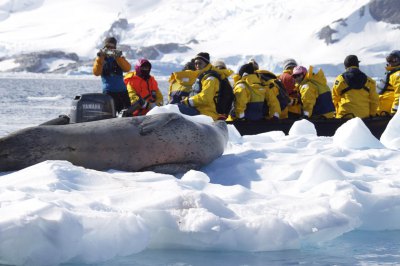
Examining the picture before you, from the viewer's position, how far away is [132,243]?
11.7 ft

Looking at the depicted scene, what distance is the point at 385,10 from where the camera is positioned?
185 metres

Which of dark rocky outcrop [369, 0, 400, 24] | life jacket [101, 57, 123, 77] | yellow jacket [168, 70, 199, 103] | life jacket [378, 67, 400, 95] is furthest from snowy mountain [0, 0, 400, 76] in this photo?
life jacket [101, 57, 123, 77]

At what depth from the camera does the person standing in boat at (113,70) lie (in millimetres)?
8523

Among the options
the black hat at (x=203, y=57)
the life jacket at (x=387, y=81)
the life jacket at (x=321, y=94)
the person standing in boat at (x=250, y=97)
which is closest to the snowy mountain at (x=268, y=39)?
the life jacket at (x=387, y=81)

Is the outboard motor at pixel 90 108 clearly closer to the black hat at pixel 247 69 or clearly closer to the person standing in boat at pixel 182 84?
Result: the black hat at pixel 247 69

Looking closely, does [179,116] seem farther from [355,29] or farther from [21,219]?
[355,29]

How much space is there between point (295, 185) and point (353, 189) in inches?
18.8

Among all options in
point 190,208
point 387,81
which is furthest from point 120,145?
point 387,81

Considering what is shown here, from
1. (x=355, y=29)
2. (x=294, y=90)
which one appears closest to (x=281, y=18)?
(x=355, y=29)

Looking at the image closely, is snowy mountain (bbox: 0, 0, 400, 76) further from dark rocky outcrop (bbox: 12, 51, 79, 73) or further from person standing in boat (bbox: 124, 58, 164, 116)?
person standing in boat (bbox: 124, 58, 164, 116)

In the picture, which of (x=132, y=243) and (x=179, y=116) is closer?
(x=132, y=243)

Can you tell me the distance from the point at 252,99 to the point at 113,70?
156cm

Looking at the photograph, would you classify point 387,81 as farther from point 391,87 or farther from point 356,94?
point 356,94

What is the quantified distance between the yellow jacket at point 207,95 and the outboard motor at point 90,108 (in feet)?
4.90
